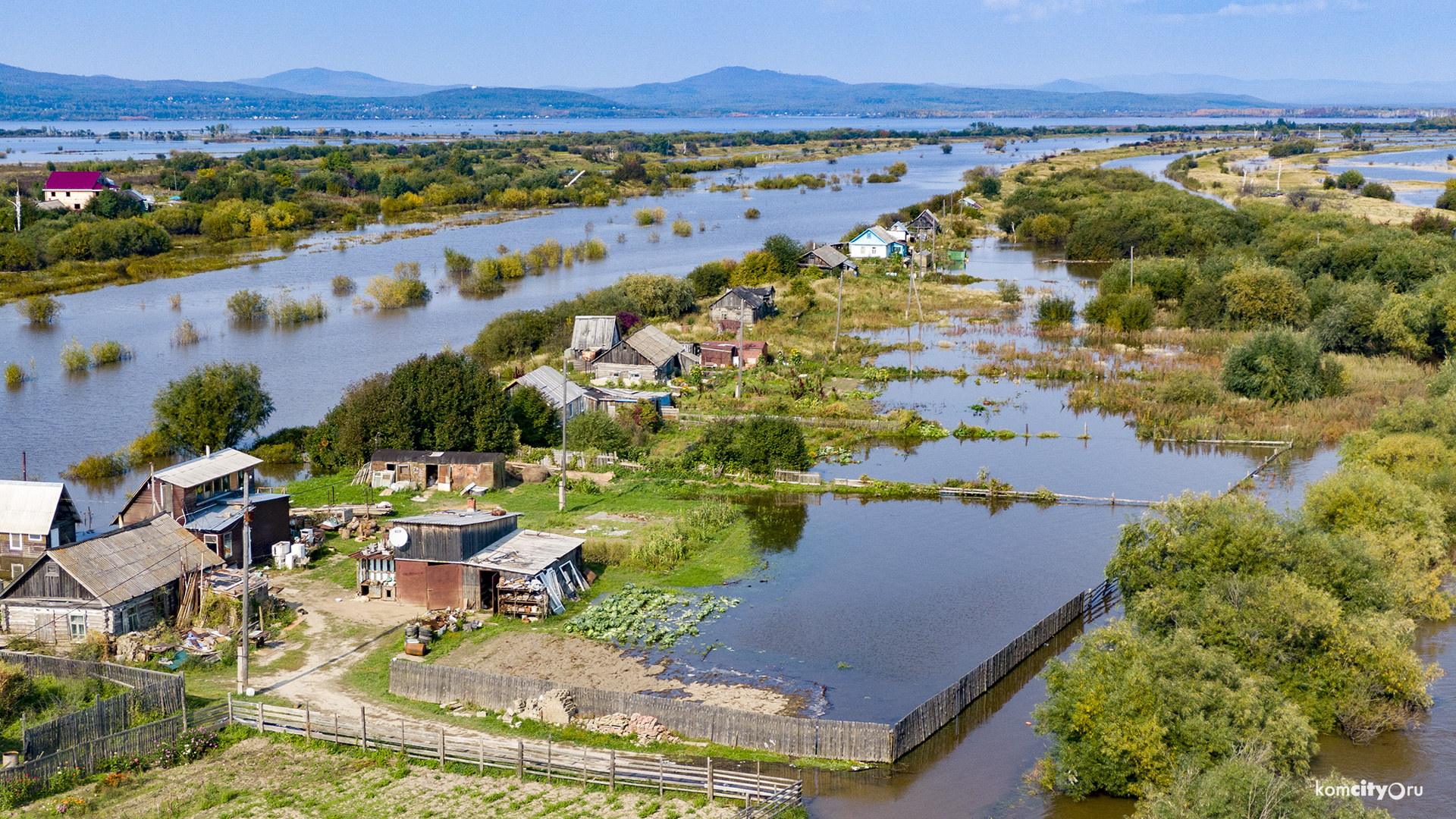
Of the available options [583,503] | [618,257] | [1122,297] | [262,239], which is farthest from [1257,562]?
[262,239]

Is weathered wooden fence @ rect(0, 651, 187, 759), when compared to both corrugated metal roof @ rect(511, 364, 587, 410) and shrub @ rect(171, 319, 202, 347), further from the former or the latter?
shrub @ rect(171, 319, 202, 347)

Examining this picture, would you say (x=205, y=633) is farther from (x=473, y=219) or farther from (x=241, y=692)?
(x=473, y=219)

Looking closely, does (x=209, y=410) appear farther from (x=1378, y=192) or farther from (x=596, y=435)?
(x=1378, y=192)

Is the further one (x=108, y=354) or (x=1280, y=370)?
(x=108, y=354)

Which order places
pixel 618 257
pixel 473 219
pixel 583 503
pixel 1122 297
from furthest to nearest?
1. pixel 473 219
2. pixel 618 257
3. pixel 1122 297
4. pixel 583 503

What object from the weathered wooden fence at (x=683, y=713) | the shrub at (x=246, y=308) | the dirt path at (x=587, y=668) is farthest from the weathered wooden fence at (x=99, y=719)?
the shrub at (x=246, y=308)

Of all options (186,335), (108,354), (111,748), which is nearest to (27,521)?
(111,748)
